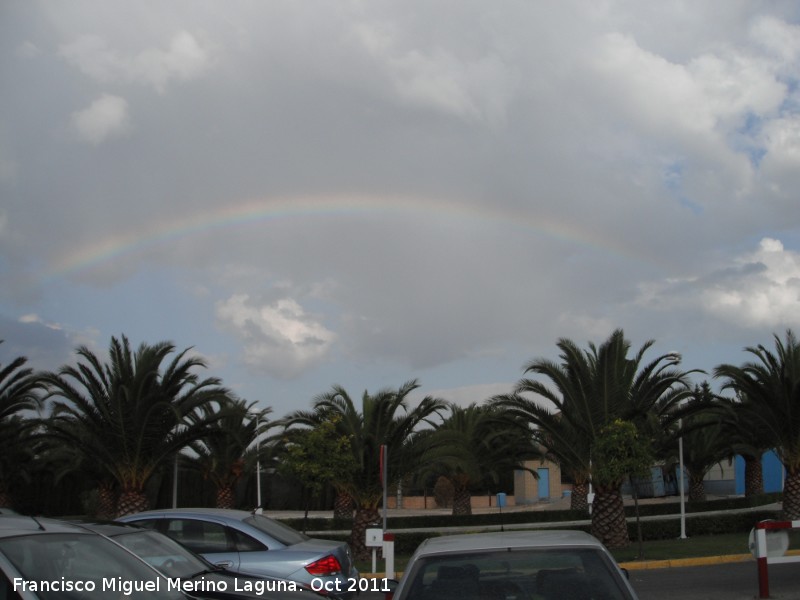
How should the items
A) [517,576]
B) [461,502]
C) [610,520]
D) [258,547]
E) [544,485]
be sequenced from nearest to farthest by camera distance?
1. [517,576]
2. [258,547]
3. [610,520]
4. [461,502]
5. [544,485]

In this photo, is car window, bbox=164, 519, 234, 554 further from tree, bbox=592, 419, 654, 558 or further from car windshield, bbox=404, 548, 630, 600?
tree, bbox=592, 419, 654, 558

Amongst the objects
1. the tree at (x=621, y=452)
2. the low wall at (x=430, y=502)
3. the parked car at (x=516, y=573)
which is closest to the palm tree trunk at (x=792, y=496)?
the tree at (x=621, y=452)

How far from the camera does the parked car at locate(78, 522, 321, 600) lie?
6.23 metres

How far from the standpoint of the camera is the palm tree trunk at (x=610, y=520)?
2258cm

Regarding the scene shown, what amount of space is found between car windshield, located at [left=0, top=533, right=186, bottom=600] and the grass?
12.9 m

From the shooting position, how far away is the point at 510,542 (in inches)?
212

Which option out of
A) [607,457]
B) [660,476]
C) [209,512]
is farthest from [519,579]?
[660,476]

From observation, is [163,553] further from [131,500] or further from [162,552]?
[131,500]

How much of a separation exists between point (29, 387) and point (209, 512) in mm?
21375

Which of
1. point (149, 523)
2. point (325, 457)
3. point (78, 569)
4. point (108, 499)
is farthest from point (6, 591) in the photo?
point (108, 499)

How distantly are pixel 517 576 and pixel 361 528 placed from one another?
17.9m

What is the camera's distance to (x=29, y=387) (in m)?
28.9

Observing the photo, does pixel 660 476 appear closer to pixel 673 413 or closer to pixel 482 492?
pixel 482 492

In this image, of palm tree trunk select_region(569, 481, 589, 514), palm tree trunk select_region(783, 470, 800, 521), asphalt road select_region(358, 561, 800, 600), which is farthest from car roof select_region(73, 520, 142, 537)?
palm tree trunk select_region(569, 481, 589, 514)
